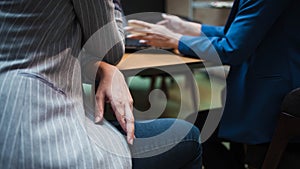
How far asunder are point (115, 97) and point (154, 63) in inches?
11.9

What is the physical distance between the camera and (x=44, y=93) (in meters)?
0.67

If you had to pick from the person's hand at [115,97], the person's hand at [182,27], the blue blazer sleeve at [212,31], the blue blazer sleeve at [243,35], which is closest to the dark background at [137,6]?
the person's hand at [182,27]

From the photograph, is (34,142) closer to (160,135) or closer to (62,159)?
(62,159)

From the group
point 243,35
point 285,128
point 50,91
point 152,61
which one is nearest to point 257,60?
point 243,35

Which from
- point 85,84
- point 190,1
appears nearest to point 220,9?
point 190,1

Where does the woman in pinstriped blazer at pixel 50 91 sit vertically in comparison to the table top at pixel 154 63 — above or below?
above

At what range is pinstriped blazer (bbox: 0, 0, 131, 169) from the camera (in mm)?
626

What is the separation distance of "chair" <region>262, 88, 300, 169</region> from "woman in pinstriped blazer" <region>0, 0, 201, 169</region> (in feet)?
1.44

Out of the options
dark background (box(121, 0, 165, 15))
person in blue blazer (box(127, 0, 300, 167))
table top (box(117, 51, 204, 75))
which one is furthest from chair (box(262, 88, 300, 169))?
dark background (box(121, 0, 165, 15))

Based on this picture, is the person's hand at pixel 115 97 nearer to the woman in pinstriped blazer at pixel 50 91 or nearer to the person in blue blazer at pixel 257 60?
the woman in pinstriped blazer at pixel 50 91

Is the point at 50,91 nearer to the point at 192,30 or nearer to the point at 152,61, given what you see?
the point at 152,61

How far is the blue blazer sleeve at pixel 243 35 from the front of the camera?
972 millimetres

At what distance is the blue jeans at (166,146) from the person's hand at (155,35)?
41 centimetres

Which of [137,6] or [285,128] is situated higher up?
[137,6]
